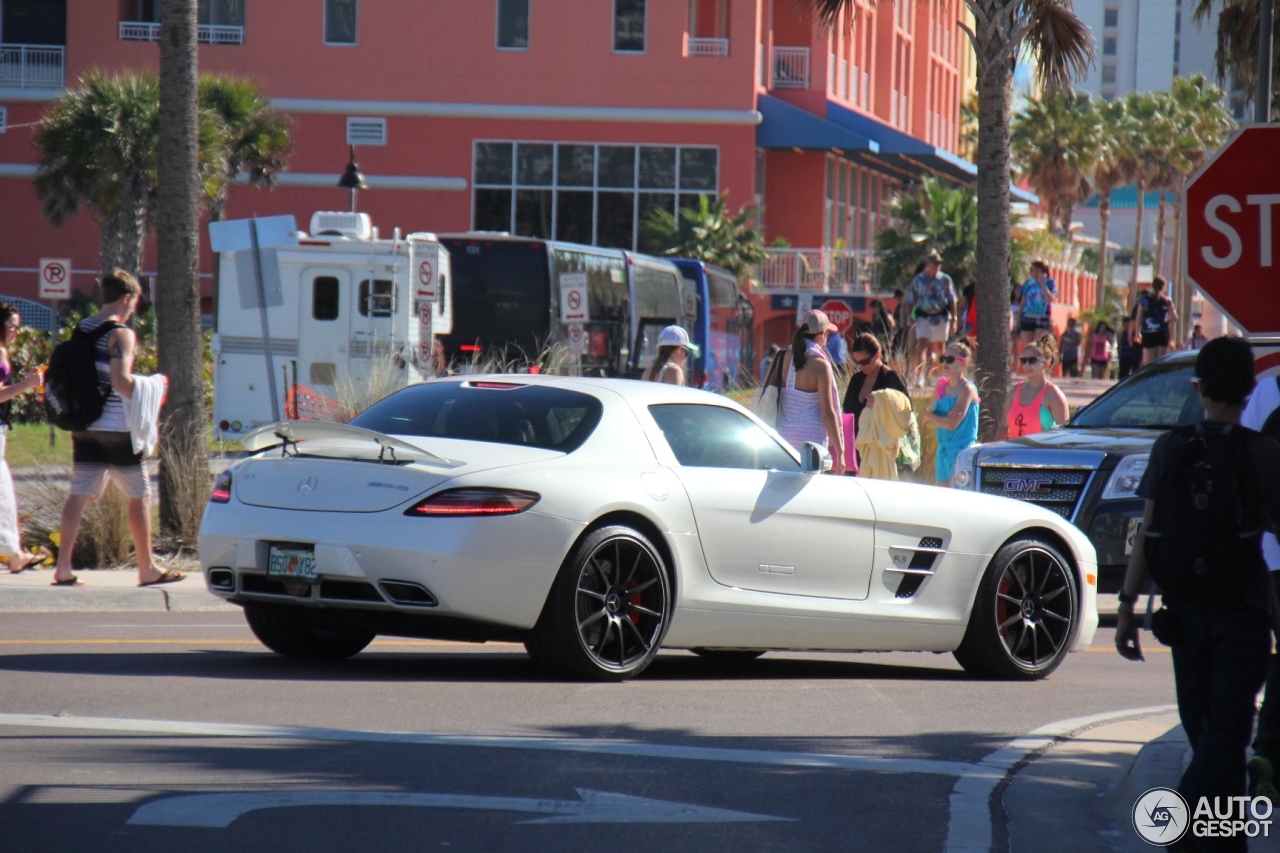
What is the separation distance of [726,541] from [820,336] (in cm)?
485

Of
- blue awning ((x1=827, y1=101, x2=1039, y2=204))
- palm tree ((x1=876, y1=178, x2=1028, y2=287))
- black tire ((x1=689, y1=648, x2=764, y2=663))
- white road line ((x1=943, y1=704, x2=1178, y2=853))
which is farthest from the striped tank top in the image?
palm tree ((x1=876, y1=178, x2=1028, y2=287))

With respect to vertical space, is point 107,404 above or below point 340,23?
below

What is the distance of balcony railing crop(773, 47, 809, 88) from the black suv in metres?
36.2

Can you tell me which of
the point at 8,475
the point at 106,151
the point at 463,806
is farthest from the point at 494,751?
the point at 106,151

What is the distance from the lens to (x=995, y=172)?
63.7 ft

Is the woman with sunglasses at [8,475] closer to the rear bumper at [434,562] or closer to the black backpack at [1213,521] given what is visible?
the rear bumper at [434,562]

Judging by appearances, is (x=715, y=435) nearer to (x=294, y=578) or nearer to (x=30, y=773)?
(x=294, y=578)

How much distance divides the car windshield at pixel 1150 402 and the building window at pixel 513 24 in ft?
111

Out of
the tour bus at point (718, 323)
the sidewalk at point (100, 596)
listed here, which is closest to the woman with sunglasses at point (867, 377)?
the sidewalk at point (100, 596)

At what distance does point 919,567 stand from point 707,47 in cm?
3812

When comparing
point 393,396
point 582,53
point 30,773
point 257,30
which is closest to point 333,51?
point 257,30

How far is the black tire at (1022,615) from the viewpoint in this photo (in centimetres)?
977

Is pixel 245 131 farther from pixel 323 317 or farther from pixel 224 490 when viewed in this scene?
pixel 224 490

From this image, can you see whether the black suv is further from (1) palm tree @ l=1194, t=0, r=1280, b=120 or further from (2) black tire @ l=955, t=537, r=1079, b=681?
(1) palm tree @ l=1194, t=0, r=1280, b=120
